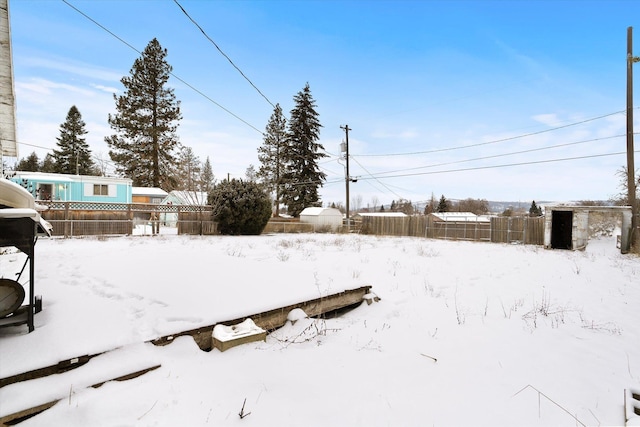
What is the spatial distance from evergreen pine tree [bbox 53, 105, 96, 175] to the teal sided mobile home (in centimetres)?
1575

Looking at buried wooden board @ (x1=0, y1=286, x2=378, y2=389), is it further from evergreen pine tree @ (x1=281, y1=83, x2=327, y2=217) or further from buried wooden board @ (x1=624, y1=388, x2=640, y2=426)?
evergreen pine tree @ (x1=281, y1=83, x2=327, y2=217)

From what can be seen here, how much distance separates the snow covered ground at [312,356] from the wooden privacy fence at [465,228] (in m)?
13.6

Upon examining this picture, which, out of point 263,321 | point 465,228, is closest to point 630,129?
point 465,228

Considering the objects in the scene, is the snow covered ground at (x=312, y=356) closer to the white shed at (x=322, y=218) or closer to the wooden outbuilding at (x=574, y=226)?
the wooden outbuilding at (x=574, y=226)

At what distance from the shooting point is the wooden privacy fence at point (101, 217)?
12547 millimetres

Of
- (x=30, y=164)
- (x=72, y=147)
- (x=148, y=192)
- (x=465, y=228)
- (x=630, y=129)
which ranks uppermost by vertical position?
(x=72, y=147)

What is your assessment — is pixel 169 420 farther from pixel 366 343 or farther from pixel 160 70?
pixel 160 70

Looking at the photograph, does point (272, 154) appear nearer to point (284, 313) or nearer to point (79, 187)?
point (79, 187)

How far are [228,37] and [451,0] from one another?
8.40 m

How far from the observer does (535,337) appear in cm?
366

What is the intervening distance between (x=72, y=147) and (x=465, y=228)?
43888 millimetres

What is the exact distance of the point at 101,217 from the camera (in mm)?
13594

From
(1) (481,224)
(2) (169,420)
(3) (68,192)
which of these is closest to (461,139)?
(1) (481,224)

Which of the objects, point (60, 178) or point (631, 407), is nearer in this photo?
point (631, 407)
